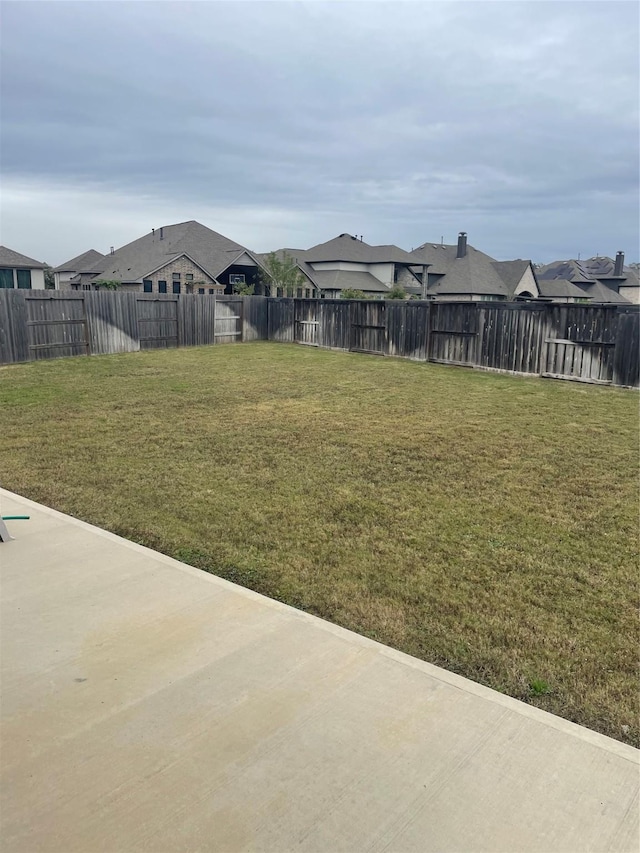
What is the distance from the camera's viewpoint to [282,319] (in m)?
22.7

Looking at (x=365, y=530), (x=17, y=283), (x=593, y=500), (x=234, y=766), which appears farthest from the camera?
(x=17, y=283)

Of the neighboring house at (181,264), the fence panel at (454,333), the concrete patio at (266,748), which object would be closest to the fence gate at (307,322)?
the fence panel at (454,333)

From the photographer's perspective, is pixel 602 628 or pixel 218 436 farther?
pixel 218 436

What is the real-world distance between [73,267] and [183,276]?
64.4ft

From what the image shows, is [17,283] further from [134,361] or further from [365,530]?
[365,530]

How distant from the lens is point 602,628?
11.5 ft

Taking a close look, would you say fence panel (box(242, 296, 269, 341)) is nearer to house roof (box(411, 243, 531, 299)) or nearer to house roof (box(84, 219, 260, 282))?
house roof (box(84, 219, 260, 282))

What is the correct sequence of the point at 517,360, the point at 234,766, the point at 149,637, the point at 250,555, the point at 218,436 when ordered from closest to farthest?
the point at 234,766, the point at 149,637, the point at 250,555, the point at 218,436, the point at 517,360

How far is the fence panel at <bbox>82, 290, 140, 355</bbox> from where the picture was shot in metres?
17.6

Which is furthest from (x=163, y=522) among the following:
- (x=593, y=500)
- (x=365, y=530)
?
(x=593, y=500)

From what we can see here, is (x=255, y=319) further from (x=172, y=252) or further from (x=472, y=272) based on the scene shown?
(x=472, y=272)

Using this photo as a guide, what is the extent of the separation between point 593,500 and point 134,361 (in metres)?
13.2

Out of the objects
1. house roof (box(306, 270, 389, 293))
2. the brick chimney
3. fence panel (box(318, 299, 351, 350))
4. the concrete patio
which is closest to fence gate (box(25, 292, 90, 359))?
fence panel (box(318, 299, 351, 350))

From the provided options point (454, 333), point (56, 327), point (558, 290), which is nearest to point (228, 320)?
point (56, 327)
